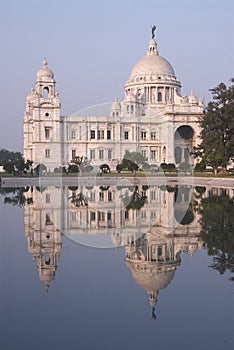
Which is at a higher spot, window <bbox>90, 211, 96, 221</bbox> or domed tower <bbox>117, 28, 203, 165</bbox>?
domed tower <bbox>117, 28, 203, 165</bbox>

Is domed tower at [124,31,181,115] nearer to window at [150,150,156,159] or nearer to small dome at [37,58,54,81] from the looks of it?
window at [150,150,156,159]

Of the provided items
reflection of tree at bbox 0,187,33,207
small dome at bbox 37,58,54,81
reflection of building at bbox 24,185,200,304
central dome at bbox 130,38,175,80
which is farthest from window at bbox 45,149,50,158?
reflection of building at bbox 24,185,200,304

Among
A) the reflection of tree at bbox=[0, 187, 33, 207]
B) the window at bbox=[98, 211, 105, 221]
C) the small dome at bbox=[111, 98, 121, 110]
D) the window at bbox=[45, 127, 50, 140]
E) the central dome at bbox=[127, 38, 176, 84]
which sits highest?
the central dome at bbox=[127, 38, 176, 84]

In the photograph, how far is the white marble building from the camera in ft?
202

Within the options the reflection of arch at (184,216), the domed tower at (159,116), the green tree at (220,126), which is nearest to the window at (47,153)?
the domed tower at (159,116)

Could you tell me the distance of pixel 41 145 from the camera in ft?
204

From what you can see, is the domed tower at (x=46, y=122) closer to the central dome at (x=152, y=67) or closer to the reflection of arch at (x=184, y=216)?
the central dome at (x=152, y=67)

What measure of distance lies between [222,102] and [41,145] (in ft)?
92.6

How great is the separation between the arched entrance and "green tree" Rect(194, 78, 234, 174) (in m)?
26.0

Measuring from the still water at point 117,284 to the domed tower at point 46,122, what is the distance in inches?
1908

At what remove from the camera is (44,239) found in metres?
11.0

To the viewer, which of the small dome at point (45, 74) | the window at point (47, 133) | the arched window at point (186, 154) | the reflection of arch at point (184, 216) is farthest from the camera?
the arched window at point (186, 154)

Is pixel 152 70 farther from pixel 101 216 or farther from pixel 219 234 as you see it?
pixel 219 234

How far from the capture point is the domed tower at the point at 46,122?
6059 centimetres
